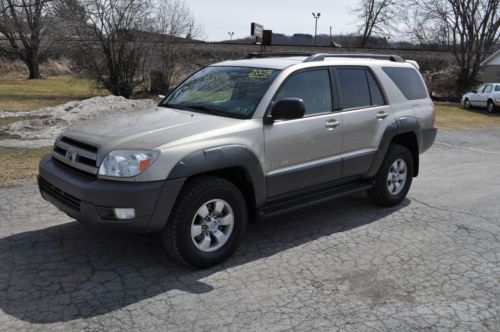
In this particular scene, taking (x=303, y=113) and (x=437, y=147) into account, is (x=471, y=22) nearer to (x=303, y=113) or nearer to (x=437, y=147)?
(x=437, y=147)

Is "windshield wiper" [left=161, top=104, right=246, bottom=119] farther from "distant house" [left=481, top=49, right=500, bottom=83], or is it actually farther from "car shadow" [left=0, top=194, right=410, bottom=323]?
"distant house" [left=481, top=49, right=500, bottom=83]

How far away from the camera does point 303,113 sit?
4660mm

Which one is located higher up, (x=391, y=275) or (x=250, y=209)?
(x=250, y=209)

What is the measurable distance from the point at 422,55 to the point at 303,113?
43.7 meters

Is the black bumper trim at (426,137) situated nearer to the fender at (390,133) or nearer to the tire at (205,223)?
the fender at (390,133)

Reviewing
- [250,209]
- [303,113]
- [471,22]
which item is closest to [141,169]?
[250,209]

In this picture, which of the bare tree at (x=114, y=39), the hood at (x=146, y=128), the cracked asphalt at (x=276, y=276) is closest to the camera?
the cracked asphalt at (x=276, y=276)

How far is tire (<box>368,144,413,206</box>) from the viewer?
6031 mm

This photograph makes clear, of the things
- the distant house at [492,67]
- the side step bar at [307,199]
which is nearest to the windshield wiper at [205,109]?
the side step bar at [307,199]

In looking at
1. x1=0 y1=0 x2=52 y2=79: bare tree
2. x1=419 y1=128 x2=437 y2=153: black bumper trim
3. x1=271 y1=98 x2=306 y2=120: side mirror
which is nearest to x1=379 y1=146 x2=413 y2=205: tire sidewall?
x1=419 y1=128 x2=437 y2=153: black bumper trim

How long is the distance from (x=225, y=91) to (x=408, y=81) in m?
2.69

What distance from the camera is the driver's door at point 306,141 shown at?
4684mm

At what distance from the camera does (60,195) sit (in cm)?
429

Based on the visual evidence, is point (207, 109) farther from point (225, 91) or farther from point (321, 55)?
point (321, 55)
